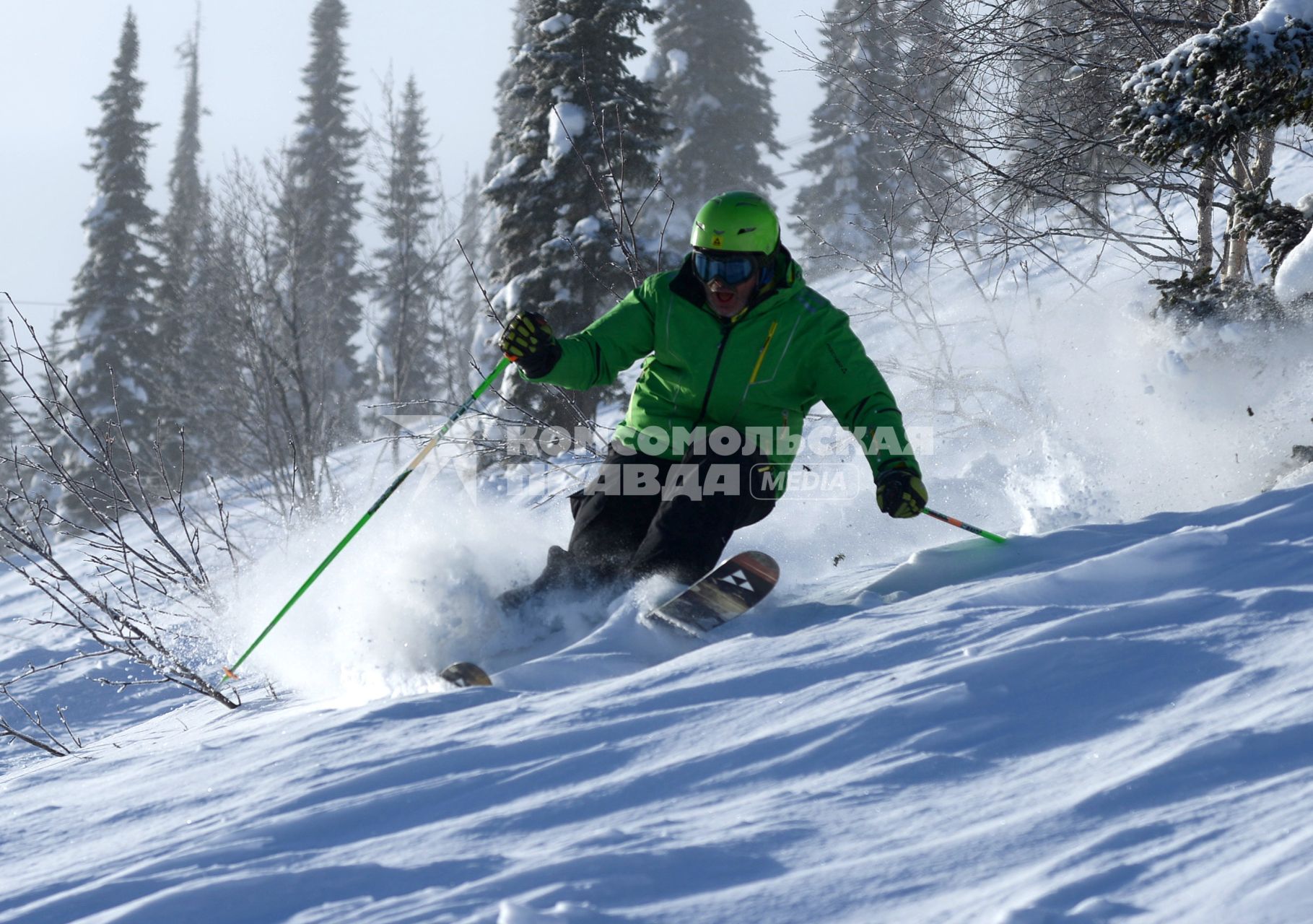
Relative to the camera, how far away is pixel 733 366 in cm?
436

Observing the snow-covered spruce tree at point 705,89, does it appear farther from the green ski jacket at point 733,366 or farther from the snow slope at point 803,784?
the snow slope at point 803,784

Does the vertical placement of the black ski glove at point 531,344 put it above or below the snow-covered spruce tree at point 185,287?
below

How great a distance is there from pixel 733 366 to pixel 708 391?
152mm

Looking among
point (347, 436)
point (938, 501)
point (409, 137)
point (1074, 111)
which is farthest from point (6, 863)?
point (409, 137)

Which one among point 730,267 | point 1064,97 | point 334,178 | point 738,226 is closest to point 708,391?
point 730,267

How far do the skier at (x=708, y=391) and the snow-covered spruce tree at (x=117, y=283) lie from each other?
2269 cm

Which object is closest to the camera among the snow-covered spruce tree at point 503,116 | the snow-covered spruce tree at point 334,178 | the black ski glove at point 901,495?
the black ski glove at point 901,495

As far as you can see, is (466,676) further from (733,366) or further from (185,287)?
(185,287)

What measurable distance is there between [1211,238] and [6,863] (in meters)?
7.39

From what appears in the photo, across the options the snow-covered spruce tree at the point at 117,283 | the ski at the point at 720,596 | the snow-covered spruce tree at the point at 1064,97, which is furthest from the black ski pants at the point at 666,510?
the snow-covered spruce tree at the point at 117,283

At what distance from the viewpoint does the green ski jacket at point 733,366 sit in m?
4.28

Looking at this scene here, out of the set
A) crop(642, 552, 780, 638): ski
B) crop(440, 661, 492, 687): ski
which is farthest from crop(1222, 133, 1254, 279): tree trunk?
crop(440, 661, 492, 687): ski

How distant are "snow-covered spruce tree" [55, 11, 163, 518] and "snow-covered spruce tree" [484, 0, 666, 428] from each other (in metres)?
14.4

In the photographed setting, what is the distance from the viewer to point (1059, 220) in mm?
7984
